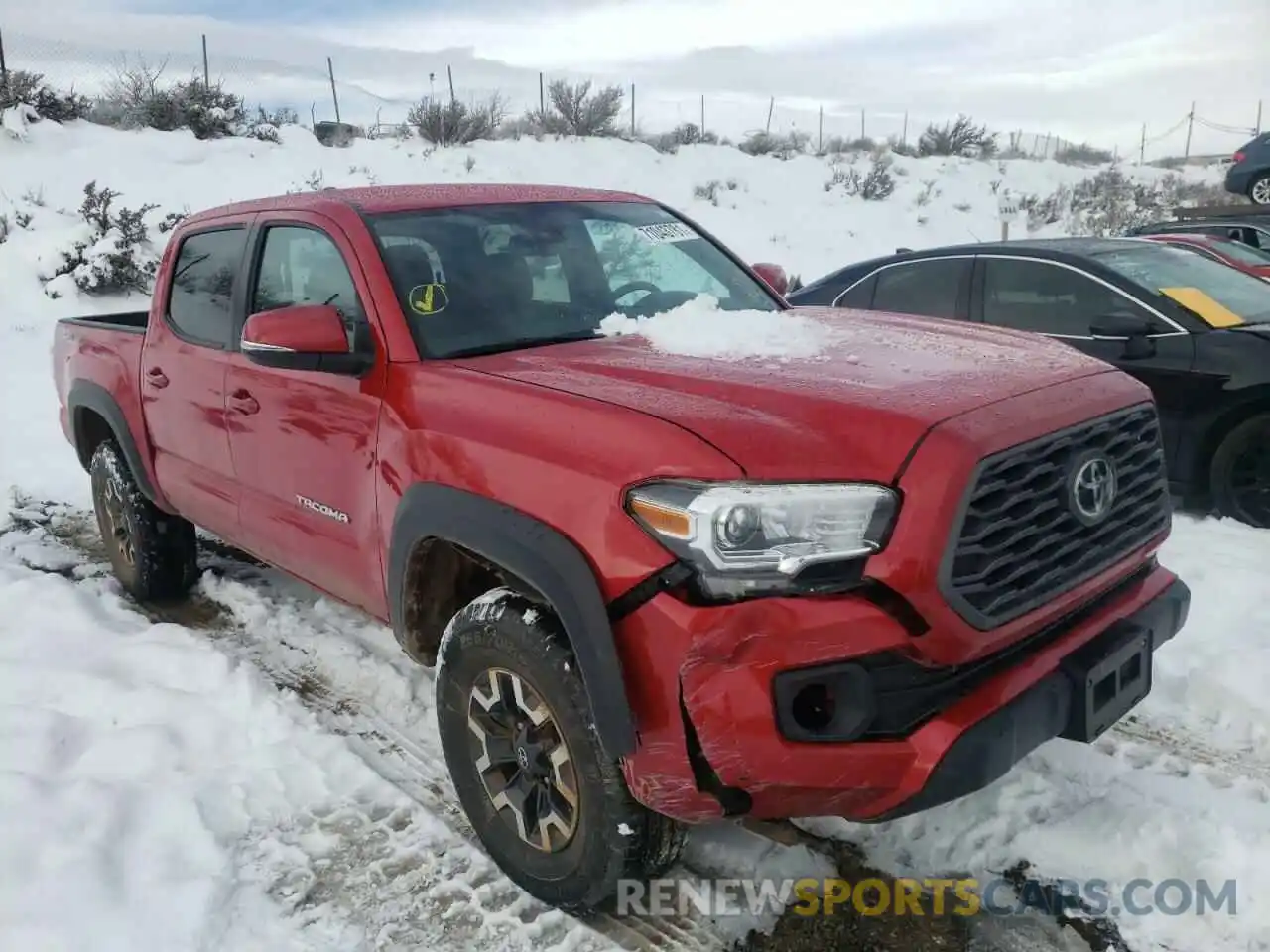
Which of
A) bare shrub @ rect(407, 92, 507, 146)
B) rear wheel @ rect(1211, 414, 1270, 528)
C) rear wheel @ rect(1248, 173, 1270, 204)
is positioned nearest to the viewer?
rear wheel @ rect(1211, 414, 1270, 528)

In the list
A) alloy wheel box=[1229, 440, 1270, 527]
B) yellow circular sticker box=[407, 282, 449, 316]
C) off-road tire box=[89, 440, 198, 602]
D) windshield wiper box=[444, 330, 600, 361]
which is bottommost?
off-road tire box=[89, 440, 198, 602]

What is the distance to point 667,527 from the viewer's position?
6.89ft

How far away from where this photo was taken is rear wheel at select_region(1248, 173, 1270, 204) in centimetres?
1329

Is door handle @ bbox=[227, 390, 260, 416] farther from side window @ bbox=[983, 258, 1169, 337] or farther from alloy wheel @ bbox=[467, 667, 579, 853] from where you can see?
side window @ bbox=[983, 258, 1169, 337]

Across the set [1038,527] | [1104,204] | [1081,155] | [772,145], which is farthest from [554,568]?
[1081,155]

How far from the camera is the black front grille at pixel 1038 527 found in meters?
2.10

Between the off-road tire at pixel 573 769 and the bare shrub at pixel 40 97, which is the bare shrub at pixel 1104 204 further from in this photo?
Result: the off-road tire at pixel 573 769

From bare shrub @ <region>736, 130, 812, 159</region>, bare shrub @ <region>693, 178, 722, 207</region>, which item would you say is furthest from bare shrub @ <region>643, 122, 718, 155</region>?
bare shrub @ <region>693, 178, 722, 207</region>

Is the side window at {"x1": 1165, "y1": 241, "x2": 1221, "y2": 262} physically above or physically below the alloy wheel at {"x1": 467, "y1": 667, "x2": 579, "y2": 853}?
above

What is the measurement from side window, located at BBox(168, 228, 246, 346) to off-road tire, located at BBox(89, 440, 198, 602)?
100 cm

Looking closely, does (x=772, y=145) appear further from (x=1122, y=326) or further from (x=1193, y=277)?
(x=1122, y=326)

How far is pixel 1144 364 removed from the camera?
5.23 metres

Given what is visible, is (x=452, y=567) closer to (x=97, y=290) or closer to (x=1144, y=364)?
(x=1144, y=364)

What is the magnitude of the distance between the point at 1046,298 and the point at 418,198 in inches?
152
